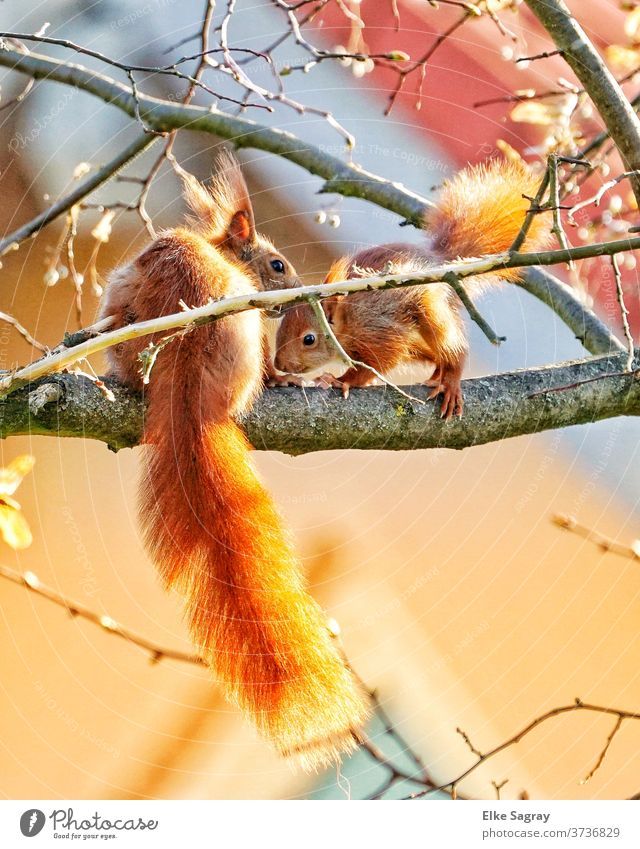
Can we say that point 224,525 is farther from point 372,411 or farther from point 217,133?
point 217,133

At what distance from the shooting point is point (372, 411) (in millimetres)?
1092

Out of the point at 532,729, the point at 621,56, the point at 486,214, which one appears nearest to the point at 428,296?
the point at 486,214

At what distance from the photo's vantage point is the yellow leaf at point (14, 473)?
3.41 feet

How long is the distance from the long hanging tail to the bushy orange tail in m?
0.47

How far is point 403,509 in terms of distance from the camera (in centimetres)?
115

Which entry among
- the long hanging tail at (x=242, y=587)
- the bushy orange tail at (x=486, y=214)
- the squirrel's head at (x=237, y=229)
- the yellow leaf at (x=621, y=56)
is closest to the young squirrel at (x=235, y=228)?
the squirrel's head at (x=237, y=229)

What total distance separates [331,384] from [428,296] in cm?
23

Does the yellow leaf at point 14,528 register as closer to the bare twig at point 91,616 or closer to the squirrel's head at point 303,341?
the bare twig at point 91,616

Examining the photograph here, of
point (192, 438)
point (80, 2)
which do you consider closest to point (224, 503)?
point (192, 438)

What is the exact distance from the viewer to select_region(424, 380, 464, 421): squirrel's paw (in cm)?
113

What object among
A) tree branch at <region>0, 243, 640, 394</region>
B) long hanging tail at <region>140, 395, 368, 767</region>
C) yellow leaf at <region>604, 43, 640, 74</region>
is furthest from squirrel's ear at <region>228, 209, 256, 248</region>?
yellow leaf at <region>604, 43, 640, 74</region>

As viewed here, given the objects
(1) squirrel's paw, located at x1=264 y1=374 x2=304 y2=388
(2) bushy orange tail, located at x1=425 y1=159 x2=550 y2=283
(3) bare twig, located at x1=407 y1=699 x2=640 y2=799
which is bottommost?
(3) bare twig, located at x1=407 y1=699 x2=640 y2=799

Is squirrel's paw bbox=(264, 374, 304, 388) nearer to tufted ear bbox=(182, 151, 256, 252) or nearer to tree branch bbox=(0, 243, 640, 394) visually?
tufted ear bbox=(182, 151, 256, 252)

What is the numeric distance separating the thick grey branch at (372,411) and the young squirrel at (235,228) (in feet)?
0.80
